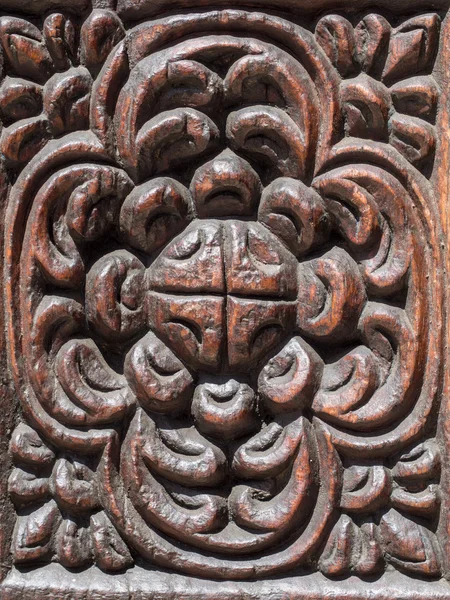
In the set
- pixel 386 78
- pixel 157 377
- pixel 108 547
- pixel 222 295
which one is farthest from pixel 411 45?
pixel 108 547

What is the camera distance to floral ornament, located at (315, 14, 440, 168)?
996mm

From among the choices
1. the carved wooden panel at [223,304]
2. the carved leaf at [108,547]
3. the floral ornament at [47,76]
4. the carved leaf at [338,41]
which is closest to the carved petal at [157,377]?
the carved wooden panel at [223,304]

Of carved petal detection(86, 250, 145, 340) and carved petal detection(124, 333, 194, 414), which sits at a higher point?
carved petal detection(86, 250, 145, 340)

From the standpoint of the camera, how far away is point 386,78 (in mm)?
1009

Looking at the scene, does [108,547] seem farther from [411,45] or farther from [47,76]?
[411,45]

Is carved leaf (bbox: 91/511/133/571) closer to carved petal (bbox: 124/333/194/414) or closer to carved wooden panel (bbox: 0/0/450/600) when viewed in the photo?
carved wooden panel (bbox: 0/0/450/600)

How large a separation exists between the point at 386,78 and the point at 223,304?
0.34m

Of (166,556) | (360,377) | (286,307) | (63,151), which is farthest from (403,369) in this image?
(63,151)

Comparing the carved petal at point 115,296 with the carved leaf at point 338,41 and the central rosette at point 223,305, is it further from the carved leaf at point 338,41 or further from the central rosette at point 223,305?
the carved leaf at point 338,41

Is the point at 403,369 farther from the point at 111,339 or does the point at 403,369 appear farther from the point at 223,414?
the point at 111,339

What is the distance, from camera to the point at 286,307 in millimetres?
998

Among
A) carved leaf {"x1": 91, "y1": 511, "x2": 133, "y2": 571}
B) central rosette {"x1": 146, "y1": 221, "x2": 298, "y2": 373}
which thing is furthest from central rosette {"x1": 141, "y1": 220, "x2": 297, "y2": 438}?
carved leaf {"x1": 91, "y1": 511, "x2": 133, "y2": 571}

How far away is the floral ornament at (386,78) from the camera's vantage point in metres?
1.00

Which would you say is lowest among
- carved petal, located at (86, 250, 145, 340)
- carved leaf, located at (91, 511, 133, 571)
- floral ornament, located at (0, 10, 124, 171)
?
carved leaf, located at (91, 511, 133, 571)
